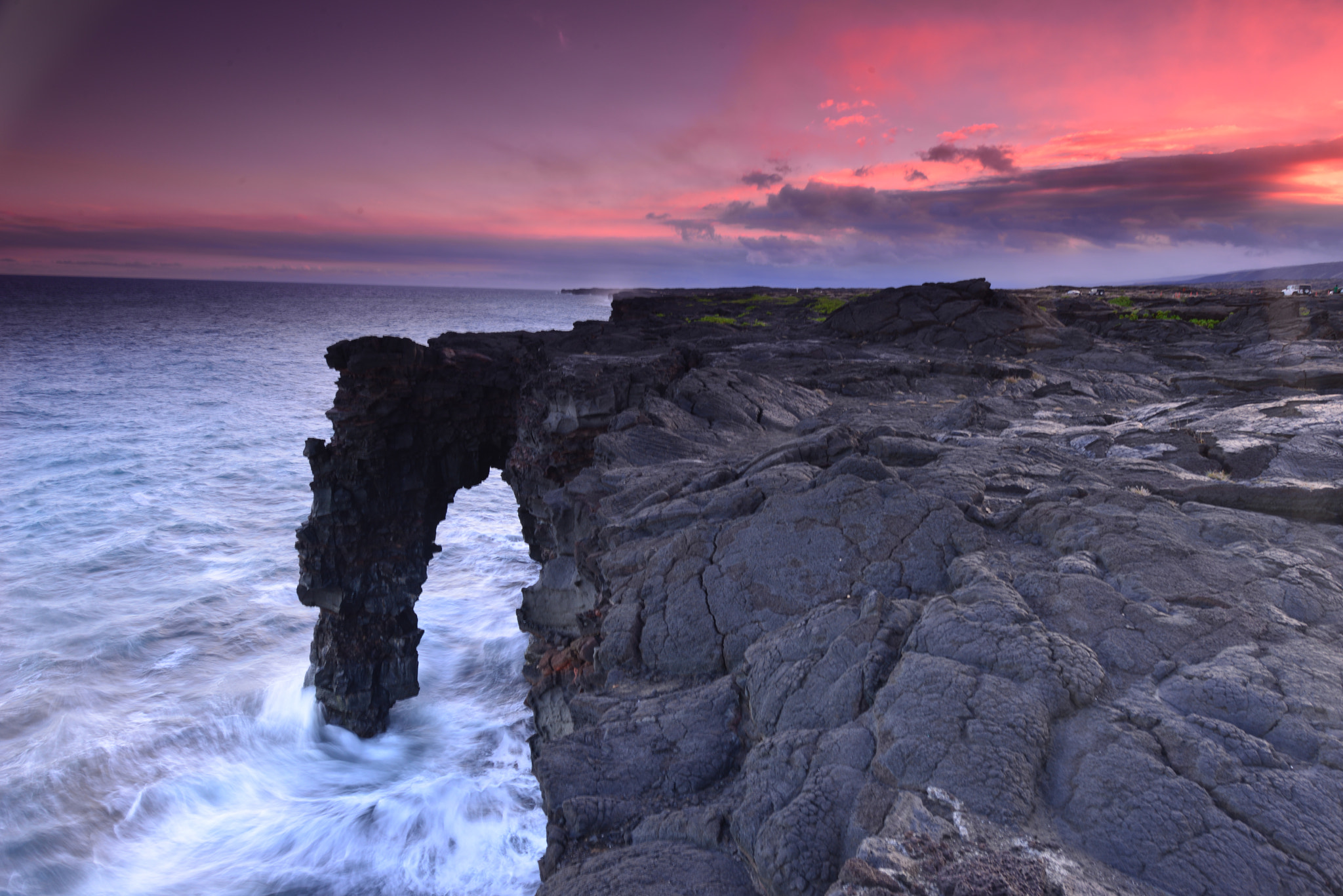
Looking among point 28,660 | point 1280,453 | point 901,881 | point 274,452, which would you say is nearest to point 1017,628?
point 901,881

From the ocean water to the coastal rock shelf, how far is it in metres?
6.32

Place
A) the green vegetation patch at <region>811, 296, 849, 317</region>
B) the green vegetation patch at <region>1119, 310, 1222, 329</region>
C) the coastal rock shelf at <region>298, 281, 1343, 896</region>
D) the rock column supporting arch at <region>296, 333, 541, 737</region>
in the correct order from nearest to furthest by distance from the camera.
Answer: the coastal rock shelf at <region>298, 281, 1343, 896</region> → the rock column supporting arch at <region>296, 333, 541, 737</region> → the green vegetation patch at <region>1119, 310, 1222, 329</region> → the green vegetation patch at <region>811, 296, 849, 317</region>

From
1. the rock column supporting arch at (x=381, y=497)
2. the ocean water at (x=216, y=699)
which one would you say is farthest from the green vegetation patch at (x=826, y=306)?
the rock column supporting arch at (x=381, y=497)

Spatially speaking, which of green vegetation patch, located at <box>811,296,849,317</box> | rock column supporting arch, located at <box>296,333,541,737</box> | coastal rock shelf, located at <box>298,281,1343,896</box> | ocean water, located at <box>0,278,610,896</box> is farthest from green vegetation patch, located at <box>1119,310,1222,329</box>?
ocean water, located at <box>0,278,610,896</box>

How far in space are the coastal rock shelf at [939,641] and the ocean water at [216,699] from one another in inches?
249

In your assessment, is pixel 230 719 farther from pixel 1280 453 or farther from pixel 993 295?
pixel 993 295

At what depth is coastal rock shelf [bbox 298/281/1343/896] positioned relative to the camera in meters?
4.03

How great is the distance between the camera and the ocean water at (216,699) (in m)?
14.7

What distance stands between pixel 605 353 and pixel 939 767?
19647 mm

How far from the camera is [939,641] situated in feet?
18.5

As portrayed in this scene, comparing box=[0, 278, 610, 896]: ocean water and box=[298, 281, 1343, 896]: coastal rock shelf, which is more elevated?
box=[298, 281, 1343, 896]: coastal rock shelf

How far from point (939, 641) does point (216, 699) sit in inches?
941

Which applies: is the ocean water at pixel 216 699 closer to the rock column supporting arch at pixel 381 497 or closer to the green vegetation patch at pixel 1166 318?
the rock column supporting arch at pixel 381 497

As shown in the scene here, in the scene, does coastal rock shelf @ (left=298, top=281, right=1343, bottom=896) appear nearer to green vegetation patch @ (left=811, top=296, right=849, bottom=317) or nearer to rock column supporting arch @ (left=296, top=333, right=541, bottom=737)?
rock column supporting arch @ (left=296, top=333, right=541, bottom=737)
